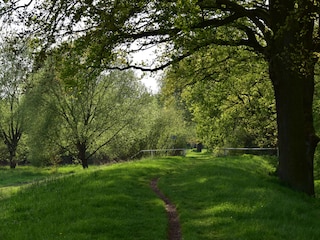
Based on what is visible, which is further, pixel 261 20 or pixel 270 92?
pixel 270 92

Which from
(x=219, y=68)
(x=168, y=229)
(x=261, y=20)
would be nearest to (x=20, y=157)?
(x=219, y=68)

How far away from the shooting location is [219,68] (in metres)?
18.6

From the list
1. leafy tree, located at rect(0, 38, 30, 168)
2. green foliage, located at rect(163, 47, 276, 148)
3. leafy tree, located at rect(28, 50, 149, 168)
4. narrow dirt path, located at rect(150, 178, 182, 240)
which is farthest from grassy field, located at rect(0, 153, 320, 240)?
leafy tree, located at rect(0, 38, 30, 168)

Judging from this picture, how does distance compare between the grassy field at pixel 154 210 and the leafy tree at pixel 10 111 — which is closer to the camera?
the grassy field at pixel 154 210

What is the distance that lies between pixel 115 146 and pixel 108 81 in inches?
222

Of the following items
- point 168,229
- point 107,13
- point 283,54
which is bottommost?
point 168,229

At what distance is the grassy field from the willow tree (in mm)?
2061

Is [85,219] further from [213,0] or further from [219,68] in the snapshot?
[219,68]

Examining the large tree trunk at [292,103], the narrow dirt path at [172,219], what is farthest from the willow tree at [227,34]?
the narrow dirt path at [172,219]

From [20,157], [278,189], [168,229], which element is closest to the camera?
[168,229]

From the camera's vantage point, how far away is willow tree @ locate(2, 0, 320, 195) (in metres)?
11.4

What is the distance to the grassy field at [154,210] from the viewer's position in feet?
28.1

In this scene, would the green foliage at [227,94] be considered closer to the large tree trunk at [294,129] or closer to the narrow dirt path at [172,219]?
the large tree trunk at [294,129]

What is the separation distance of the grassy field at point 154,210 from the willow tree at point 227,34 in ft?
A: 6.76
